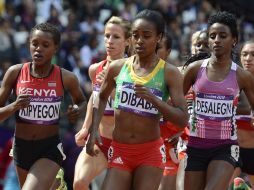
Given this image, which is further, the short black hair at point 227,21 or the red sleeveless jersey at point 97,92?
the red sleeveless jersey at point 97,92

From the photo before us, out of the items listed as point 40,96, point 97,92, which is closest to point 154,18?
point 40,96

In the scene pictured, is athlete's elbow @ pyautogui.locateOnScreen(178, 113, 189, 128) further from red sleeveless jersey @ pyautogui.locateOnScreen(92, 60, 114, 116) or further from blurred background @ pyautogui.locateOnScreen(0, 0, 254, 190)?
blurred background @ pyautogui.locateOnScreen(0, 0, 254, 190)

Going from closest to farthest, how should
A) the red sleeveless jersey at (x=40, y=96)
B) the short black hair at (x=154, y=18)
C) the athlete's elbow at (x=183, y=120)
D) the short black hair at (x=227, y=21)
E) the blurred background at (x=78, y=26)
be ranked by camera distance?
the athlete's elbow at (x=183, y=120) → the short black hair at (x=154, y=18) → the short black hair at (x=227, y=21) → the red sleeveless jersey at (x=40, y=96) → the blurred background at (x=78, y=26)

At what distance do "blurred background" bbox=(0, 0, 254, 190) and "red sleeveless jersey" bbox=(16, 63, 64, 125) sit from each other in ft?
14.8

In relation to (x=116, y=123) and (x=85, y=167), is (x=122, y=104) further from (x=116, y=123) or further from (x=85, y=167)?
(x=85, y=167)

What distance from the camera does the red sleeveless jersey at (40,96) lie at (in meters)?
9.51

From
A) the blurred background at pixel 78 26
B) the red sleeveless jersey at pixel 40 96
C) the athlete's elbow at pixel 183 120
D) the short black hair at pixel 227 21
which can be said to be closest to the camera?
the athlete's elbow at pixel 183 120

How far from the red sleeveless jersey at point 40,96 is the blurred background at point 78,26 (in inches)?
177

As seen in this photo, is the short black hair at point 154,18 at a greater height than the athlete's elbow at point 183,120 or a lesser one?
greater

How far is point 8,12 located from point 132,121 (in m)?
11.4

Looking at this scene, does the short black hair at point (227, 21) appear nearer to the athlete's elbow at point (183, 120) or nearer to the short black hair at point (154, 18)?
the short black hair at point (154, 18)

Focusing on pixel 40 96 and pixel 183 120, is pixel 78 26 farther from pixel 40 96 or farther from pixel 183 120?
pixel 183 120

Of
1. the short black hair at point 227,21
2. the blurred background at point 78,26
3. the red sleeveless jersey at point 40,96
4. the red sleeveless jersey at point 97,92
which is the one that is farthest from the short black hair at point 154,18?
the blurred background at point 78,26

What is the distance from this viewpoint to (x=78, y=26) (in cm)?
2052
